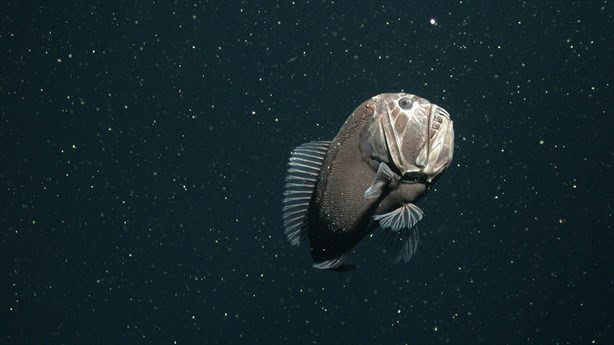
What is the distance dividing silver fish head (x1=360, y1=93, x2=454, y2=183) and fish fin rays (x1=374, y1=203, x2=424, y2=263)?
0.15 m

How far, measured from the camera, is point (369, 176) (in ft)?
6.89

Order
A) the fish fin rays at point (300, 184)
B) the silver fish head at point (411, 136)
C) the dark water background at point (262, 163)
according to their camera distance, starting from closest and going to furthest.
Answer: the silver fish head at point (411, 136)
the fish fin rays at point (300, 184)
the dark water background at point (262, 163)

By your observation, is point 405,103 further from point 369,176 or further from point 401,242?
point 401,242

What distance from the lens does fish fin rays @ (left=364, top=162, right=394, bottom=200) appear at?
2.00 meters

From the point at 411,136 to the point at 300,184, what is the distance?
20.1 inches

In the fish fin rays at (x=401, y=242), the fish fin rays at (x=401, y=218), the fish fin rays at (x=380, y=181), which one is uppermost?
the fish fin rays at (x=380, y=181)

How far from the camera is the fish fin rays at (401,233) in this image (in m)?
2.05

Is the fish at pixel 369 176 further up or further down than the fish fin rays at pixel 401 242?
further up

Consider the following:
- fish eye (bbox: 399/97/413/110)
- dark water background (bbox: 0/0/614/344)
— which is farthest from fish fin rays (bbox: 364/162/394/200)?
dark water background (bbox: 0/0/614/344)

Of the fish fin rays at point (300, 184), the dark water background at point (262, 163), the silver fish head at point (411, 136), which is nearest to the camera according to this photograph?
the silver fish head at point (411, 136)

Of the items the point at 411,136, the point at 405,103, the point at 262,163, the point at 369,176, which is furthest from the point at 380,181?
the point at 262,163

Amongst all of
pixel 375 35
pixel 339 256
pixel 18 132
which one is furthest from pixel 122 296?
pixel 339 256

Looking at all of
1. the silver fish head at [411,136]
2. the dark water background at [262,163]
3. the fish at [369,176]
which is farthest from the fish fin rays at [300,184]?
the dark water background at [262,163]

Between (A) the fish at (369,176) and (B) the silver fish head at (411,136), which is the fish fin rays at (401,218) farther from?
(B) the silver fish head at (411,136)
